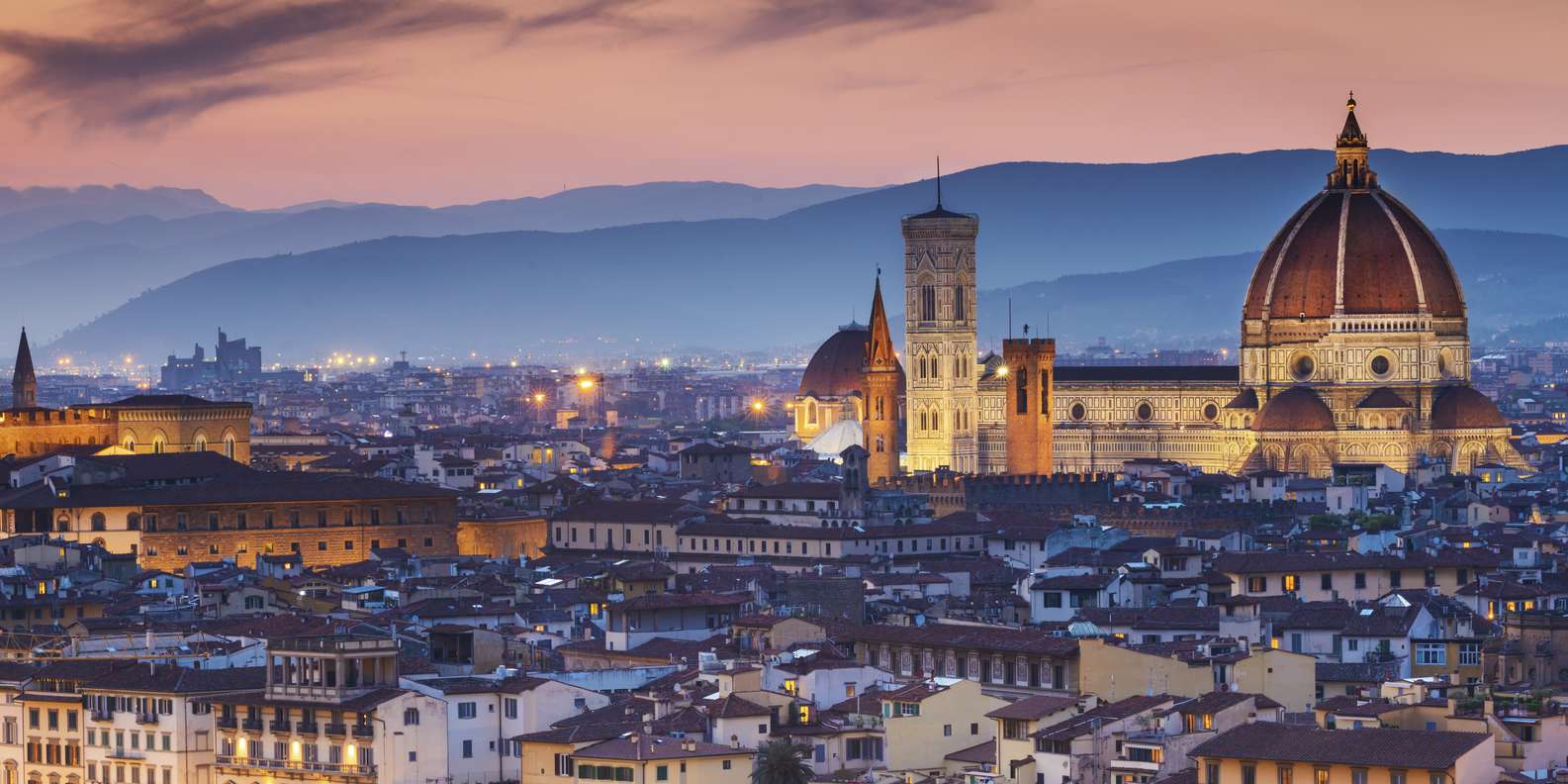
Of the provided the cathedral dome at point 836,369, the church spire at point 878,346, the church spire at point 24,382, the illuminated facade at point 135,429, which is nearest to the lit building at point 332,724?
the illuminated facade at point 135,429

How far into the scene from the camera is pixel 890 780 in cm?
4900

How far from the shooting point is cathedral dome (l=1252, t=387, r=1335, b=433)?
139 m

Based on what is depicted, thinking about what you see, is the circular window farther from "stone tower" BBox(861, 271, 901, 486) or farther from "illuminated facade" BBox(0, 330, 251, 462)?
"illuminated facade" BBox(0, 330, 251, 462)

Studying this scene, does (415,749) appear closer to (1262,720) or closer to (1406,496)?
(1262,720)

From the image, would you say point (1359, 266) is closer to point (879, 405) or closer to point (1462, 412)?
point (1462, 412)

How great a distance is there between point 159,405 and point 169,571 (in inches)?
1698

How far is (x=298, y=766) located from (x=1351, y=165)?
105 meters

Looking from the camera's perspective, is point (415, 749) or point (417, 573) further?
point (417, 573)

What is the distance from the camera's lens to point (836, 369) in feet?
604

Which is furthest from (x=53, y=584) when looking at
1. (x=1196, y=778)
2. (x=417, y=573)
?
(x=1196, y=778)

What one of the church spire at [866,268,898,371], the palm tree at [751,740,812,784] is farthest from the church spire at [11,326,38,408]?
the palm tree at [751,740,812,784]

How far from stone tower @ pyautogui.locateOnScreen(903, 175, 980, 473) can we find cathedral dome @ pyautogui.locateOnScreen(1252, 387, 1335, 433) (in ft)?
41.1

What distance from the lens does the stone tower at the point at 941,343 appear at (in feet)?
487

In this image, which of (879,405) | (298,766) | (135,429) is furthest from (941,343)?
(298,766)
